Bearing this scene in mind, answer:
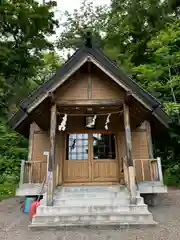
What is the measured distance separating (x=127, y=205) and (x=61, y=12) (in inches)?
855

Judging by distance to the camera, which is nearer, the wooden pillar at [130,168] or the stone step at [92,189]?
the wooden pillar at [130,168]

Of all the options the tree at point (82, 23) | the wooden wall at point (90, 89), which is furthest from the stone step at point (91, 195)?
the tree at point (82, 23)

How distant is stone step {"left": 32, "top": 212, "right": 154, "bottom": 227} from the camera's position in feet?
14.7

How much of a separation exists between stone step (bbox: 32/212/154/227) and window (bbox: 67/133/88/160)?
9.51 feet

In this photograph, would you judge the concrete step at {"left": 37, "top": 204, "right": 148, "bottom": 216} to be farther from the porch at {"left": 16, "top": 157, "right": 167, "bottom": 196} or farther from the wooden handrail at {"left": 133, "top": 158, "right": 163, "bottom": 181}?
the wooden handrail at {"left": 133, "top": 158, "right": 163, "bottom": 181}

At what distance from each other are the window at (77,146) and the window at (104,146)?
0.35 meters

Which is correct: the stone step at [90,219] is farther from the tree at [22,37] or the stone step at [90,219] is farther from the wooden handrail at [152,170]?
the tree at [22,37]

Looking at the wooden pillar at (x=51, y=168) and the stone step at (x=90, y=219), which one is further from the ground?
the wooden pillar at (x=51, y=168)

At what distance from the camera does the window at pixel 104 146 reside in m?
7.46

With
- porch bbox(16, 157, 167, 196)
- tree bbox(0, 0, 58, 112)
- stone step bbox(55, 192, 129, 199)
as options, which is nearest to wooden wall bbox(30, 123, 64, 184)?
porch bbox(16, 157, 167, 196)

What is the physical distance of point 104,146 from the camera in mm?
7559

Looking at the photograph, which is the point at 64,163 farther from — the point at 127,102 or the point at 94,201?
the point at 127,102

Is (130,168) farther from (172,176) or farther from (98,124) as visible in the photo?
(172,176)

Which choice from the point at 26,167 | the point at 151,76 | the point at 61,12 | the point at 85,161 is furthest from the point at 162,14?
the point at 26,167
